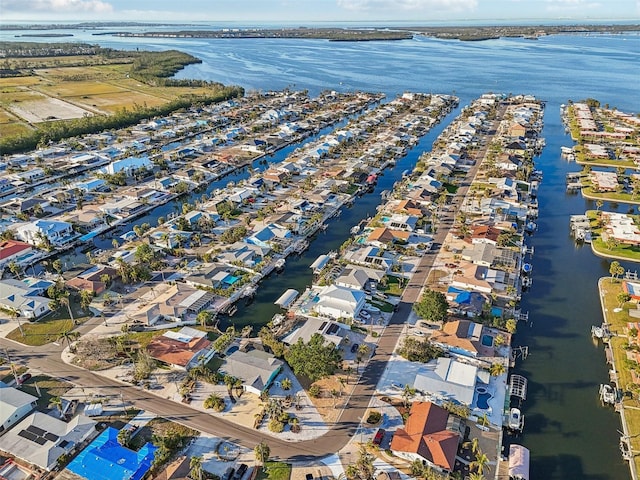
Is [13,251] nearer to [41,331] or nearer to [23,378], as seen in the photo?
[41,331]

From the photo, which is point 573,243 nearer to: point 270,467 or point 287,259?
point 287,259

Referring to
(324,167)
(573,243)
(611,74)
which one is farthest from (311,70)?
(573,243)

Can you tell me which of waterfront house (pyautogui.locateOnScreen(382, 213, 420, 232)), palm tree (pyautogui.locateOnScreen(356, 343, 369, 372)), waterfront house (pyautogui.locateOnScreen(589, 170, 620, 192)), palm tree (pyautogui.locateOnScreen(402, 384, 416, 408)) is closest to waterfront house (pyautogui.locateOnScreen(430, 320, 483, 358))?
palm tree (pyautogui.locateOnScreen(356, 343, 369, 372))

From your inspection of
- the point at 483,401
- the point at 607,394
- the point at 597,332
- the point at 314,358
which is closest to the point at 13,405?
the point at 314,358

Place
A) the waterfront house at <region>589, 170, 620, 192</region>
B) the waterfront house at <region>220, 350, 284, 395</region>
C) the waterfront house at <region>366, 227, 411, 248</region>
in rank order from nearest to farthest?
1. the waterfront house at <region>220, 350, 284, 395</region>
2. the waterfront house at <region>366, 227, 411, 248</region>
3. the waterfront house at <region>589, 170, 620, 192</region>

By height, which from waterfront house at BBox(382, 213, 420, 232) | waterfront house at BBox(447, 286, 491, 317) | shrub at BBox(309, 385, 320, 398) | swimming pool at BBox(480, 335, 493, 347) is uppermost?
waterfront house at BBox(382, 213, 420, 232)

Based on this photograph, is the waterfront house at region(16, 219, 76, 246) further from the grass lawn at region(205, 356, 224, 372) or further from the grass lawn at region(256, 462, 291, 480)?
the grass lawn at region(256, 462, 291, 480)
